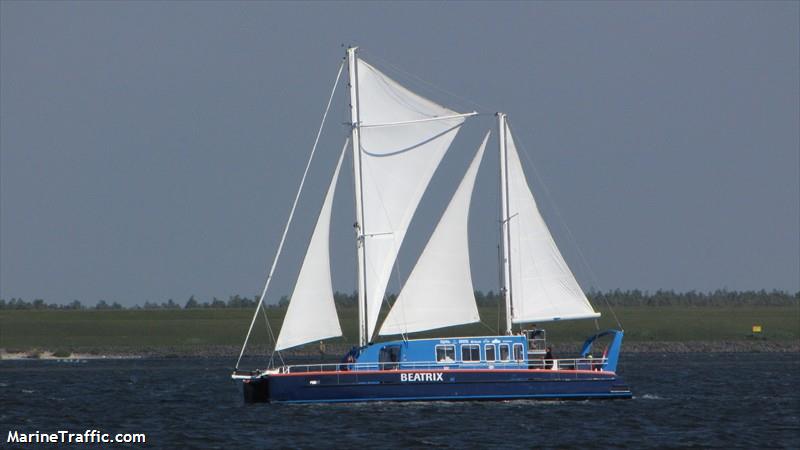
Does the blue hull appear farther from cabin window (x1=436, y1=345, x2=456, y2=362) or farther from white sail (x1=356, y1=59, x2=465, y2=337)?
white sail (x1=356, y1=59, x2=465, y2=337)

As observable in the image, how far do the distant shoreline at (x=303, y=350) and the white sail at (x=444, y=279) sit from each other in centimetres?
6255

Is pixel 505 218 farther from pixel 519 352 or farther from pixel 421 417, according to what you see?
pixel 421 417

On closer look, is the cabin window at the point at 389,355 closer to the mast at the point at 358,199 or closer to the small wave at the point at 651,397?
the mast at the point at 358,199

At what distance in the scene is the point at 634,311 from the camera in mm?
168750

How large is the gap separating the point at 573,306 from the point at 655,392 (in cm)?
1083

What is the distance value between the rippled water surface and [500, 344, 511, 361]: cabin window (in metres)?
1.94

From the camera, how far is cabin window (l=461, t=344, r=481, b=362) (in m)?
62.7

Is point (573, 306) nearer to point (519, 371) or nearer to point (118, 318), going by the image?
point (519, 371)

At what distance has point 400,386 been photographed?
61219 mm

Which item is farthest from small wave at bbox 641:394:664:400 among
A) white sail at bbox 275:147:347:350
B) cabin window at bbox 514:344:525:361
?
white sail at bbox 275:147:347:350

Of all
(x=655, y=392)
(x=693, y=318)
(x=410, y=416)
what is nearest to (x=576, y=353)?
(x=693, y=318)

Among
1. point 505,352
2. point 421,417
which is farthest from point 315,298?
point 505,352

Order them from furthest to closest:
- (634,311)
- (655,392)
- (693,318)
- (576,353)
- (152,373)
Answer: (634,311), (693,318), (576,353), (152,373), (655,392)

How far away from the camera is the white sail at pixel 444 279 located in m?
63.0
